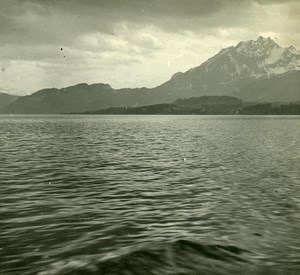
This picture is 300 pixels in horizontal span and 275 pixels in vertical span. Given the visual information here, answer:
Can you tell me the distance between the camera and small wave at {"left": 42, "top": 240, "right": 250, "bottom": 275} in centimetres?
1350

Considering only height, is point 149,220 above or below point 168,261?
below

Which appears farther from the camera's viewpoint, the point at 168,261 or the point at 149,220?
the point at 149,220

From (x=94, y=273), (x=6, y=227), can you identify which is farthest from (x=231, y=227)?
(x=6, y=227)

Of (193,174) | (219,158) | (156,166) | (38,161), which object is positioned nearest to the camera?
(193,174)

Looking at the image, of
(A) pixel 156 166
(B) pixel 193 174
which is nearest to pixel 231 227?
(B) pixel 193 174

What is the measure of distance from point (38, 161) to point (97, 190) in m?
20.8

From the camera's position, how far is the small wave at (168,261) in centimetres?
1350

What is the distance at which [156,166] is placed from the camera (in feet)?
142

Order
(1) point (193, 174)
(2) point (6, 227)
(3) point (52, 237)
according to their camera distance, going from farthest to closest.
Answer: (1) point (193, 174) → (2) point (6, 227) → (3) point (52, 237)

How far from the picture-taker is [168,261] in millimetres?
14516

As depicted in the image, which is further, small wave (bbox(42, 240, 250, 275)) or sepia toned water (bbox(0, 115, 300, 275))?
sepia toned water (bbox(0, 115, 300, 275))

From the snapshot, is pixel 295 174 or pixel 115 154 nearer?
pixel 295 174

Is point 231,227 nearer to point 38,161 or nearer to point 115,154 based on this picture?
point 38,161

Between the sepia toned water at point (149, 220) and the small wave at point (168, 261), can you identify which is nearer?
the small wave at point (168, 261)
